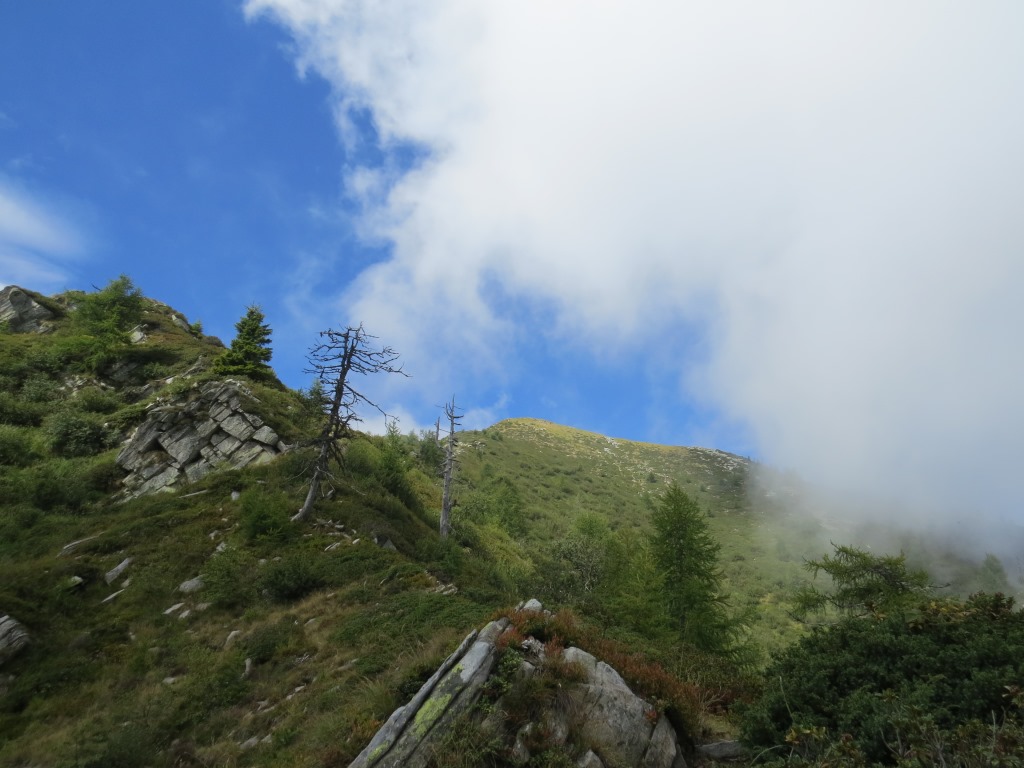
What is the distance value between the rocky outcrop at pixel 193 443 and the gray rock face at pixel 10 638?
Answer: 41.9 ft

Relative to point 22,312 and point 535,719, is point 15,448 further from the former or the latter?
point 535,719

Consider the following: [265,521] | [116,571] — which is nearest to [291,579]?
[265,521]

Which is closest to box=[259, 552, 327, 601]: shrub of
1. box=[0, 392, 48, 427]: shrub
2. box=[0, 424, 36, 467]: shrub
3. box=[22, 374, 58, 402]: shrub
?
box=[0, 424, 36, 467]: shrub

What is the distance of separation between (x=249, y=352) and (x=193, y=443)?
32.2ft

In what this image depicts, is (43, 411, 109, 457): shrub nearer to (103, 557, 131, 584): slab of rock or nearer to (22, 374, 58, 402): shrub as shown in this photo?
(22, 374, 58, 402): shrub

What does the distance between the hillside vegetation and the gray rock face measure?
0.99ft

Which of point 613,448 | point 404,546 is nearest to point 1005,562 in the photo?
point 613,448

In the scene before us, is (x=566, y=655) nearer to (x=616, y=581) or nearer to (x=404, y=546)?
(x=404, y=546)

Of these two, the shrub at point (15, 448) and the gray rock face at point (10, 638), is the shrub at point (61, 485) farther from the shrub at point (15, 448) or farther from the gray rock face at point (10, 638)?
the gray rock face at point (10, 638)

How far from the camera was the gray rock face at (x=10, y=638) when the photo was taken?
1391 cm

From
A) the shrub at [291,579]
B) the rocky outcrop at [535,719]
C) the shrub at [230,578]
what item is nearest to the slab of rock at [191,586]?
the shrub at [230,578]

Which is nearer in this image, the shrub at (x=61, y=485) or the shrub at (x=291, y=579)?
the shrub at (x=291, y=579)

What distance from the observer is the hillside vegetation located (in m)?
9.69

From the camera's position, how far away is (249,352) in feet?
121
